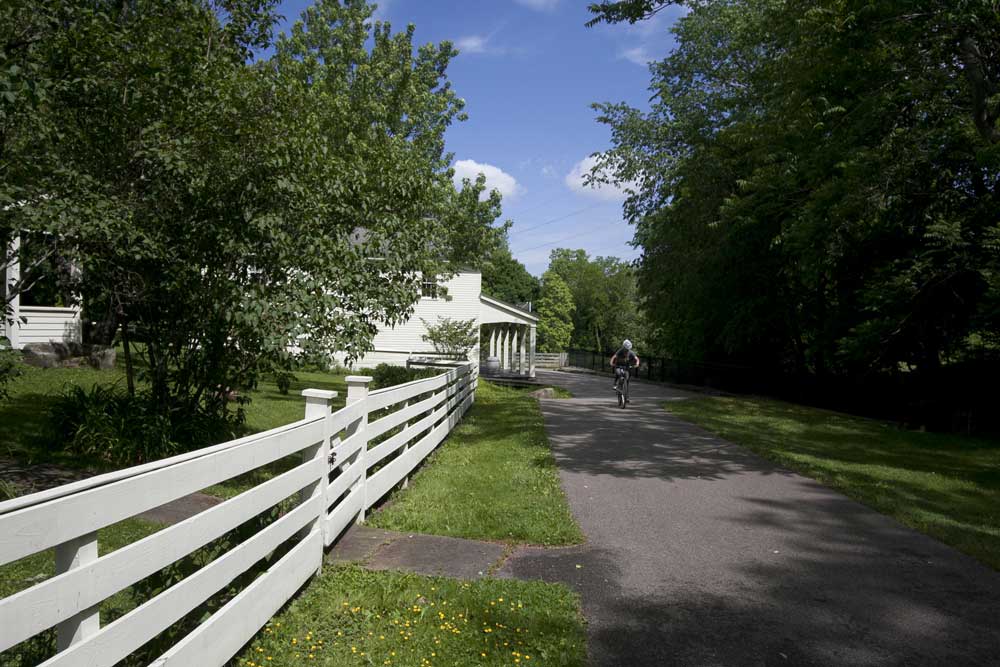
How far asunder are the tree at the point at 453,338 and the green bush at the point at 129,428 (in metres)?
19.7

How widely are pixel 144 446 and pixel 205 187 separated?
2.94 meters

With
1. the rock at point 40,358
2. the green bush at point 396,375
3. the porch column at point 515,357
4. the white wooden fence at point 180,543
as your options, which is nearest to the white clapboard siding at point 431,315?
the porch column at point 515,357

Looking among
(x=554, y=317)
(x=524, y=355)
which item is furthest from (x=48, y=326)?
(x=554, y=317)

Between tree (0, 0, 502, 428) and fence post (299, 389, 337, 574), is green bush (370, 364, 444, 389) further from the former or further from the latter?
fence post (299, 389, 337, 574)

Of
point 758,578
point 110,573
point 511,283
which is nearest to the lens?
point 110,573

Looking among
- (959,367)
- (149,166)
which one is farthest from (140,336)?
(959,367)

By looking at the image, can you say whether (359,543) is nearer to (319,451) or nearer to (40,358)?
(319,451)

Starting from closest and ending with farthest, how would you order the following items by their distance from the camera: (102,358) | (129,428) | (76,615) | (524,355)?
1. (76,615)
2. (129,428)
3. (102,358)
4. (524,355)

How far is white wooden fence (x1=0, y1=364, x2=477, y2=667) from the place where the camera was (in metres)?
2.23

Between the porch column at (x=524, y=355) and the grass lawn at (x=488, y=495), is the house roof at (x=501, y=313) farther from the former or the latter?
the grass lawn at (x=488, y=495)

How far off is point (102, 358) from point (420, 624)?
15952 mm

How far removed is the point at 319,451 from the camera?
5.04 m

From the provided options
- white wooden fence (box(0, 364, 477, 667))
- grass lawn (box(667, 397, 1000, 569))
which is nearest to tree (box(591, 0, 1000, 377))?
grass lawn (box(667, 397, 1000, 569))

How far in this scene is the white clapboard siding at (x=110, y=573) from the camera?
2131 mm
